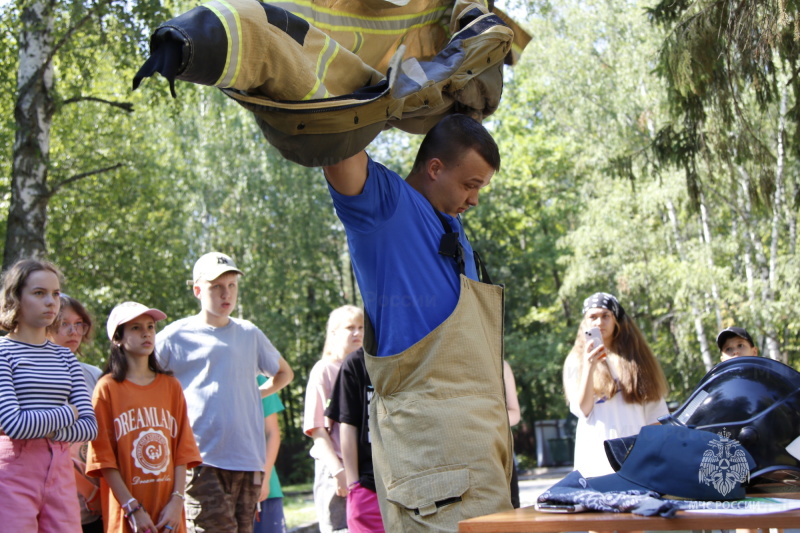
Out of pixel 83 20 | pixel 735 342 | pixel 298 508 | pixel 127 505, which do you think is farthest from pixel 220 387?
pixel 298 508

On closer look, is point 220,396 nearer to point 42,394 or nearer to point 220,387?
point 220,387

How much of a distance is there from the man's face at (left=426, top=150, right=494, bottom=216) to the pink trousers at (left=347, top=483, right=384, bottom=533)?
2423mm

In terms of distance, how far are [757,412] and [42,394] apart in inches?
129

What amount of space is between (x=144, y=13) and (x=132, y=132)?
35.2 feet

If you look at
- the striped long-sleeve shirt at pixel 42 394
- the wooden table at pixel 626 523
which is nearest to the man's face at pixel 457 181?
the wooden table at pixel 626 523

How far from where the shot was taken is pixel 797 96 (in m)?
7.01

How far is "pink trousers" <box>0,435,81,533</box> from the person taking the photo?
4.01m

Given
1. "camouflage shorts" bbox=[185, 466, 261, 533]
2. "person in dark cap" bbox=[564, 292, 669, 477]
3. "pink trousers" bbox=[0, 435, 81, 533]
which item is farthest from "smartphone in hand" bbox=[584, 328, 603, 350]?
Answer: "pink trousers" bbox=[0, 435, 81, 533]

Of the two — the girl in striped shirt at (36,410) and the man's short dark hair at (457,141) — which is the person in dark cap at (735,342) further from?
the girl in striped shirt at (36,410)

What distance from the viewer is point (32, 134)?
1092 centimetres

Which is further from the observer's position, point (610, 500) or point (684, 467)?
point (684, 467)

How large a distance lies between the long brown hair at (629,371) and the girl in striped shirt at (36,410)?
127 inches

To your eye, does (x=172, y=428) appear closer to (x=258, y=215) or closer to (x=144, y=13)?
(x=144, y=13)

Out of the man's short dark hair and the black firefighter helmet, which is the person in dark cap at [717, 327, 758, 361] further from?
the man's short dark hair
